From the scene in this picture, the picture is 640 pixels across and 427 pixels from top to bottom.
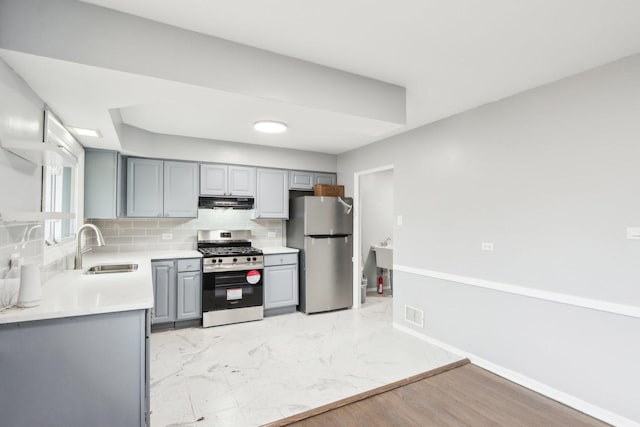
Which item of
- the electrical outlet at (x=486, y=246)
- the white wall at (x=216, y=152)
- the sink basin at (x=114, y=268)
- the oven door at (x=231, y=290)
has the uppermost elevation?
the white wall at (x=216, y=152)

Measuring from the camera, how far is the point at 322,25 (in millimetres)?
1909

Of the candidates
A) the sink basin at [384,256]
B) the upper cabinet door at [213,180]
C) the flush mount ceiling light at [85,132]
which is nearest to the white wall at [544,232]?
the sink basin at [384,256]

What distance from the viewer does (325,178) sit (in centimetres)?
517

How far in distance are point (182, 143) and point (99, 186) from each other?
41.5 inches

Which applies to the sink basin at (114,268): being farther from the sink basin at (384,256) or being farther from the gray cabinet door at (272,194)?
the sink basin at (384,256)

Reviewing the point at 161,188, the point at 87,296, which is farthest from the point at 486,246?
the point at 161,188

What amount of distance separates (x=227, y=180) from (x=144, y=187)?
1.00m

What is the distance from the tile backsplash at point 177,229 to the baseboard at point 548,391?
2.81 m

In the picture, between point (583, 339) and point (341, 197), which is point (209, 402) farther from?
point (341, 197)

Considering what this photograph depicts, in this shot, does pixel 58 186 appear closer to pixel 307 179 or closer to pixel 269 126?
pixel 269 126

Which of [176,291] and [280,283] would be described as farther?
[280,283]

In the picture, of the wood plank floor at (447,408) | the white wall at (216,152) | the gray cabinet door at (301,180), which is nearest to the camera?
the wood plank floor at (447,408)

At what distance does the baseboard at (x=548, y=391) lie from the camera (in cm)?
219

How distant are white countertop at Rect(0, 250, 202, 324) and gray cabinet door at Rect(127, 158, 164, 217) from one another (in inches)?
50.3
